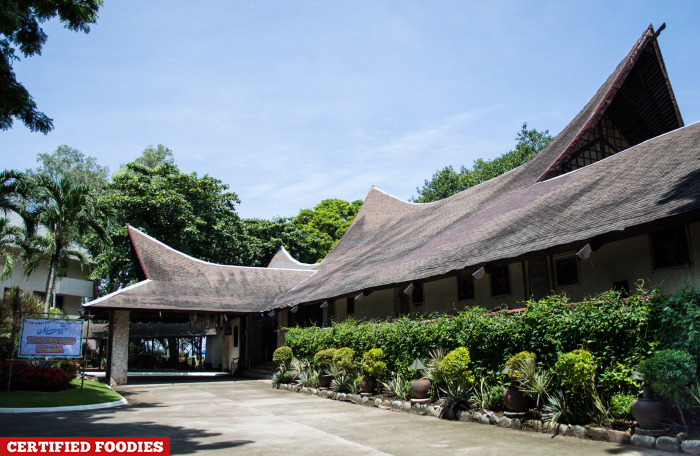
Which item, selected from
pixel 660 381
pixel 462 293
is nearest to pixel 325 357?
pixel 462 293

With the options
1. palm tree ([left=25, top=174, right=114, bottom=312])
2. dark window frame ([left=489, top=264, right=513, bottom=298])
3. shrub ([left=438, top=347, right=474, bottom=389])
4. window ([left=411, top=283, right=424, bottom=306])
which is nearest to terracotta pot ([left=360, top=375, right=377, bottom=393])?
shrub ([left=438, top=347, right=474, bottom=389])

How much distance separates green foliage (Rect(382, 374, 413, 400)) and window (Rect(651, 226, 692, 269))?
6043mm

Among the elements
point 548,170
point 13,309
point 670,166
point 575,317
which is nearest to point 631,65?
point 548,170

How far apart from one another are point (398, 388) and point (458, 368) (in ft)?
8.33

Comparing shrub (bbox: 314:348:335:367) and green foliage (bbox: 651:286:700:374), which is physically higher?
green foliage (bbox: 651:286:700:374)

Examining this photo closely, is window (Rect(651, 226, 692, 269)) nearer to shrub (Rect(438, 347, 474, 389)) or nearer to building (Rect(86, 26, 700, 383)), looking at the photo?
building (Rect(86, 26, 700, 383))

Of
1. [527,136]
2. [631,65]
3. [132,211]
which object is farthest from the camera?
[527,136]

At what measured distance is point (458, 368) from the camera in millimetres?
9500

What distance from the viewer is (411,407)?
1090cm

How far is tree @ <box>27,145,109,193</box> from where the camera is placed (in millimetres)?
44062

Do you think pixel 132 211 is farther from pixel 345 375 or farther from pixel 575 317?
pixel 575 317

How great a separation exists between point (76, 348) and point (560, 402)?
493 inches

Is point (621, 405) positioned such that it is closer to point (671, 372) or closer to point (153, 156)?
point (671, 372)

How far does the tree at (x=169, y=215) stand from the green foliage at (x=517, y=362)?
27.0 m
